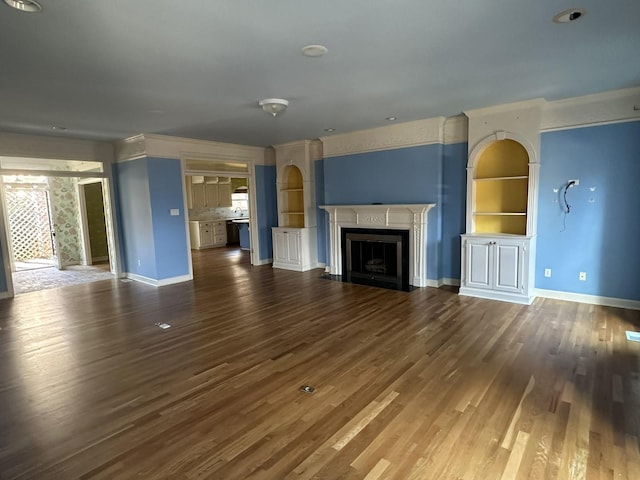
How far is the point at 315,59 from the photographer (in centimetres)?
300

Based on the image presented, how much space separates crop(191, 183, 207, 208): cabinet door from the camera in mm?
11070

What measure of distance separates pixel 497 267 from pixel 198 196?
9.02 metres

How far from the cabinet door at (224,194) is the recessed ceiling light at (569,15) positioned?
413 inches

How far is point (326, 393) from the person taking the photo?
2689 mm

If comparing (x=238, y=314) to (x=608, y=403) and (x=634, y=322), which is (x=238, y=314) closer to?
(x=608, y=403)

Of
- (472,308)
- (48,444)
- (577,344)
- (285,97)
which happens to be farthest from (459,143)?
(48,444)

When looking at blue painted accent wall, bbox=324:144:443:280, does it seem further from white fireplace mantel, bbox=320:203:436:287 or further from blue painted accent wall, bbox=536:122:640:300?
blue painted accent wall, bbox=536:122:640:300

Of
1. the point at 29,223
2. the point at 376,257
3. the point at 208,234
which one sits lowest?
the point at 376,257

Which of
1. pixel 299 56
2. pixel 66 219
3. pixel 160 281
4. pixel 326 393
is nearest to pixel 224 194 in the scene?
pixel 66 219

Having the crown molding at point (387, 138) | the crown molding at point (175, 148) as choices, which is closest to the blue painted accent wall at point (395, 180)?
the crown molding at point (387, 138)

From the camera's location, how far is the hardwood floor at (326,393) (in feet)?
6.55

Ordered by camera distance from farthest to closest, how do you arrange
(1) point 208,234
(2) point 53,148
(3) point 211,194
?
(3) point 211,194, (1) point 208,234, (2) point 53,148

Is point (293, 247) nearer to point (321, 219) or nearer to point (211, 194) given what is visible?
point (321, 219)

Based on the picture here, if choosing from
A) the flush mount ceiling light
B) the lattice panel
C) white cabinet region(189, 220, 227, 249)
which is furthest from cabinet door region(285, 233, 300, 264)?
the lattice panel
